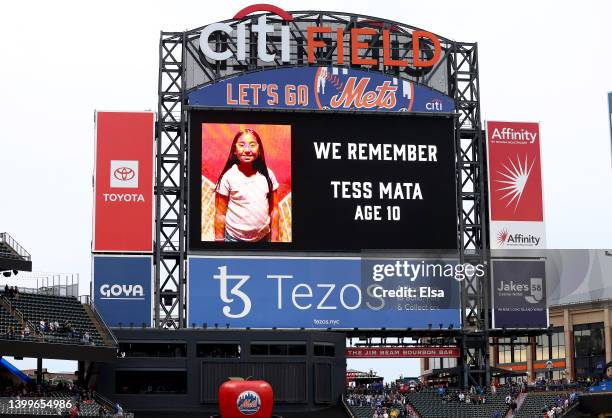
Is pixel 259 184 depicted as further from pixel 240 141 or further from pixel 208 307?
pixel 208 307

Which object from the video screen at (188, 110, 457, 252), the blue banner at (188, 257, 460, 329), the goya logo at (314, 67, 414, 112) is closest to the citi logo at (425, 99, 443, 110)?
the video screen at (188, 110, 457, 252)

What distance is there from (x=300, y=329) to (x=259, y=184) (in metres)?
7.27

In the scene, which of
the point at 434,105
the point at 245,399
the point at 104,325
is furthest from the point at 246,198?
the point at 434,105

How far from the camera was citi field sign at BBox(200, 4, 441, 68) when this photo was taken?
57.9 meters

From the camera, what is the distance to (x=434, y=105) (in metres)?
58.8

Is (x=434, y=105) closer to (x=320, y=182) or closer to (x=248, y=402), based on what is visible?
(x=320, y=182)

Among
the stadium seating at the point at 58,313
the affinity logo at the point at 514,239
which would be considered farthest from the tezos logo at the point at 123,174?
the affinity logo at the point at 514,239

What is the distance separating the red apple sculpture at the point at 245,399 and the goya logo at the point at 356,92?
14.9 m

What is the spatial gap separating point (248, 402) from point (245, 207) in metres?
9.85

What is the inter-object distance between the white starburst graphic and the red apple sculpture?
54.2 ft

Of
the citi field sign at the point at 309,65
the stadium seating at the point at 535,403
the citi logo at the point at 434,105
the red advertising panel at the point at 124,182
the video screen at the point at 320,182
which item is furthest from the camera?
the citi logo at the point at 434,105

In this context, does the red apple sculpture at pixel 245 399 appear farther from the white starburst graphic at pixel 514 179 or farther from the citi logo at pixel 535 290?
the white starburst graphic at pixel 514 179

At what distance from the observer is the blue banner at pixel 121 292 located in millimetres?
54469

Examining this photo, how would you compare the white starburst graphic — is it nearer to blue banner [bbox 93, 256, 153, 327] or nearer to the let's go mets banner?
the let's go mets banner
